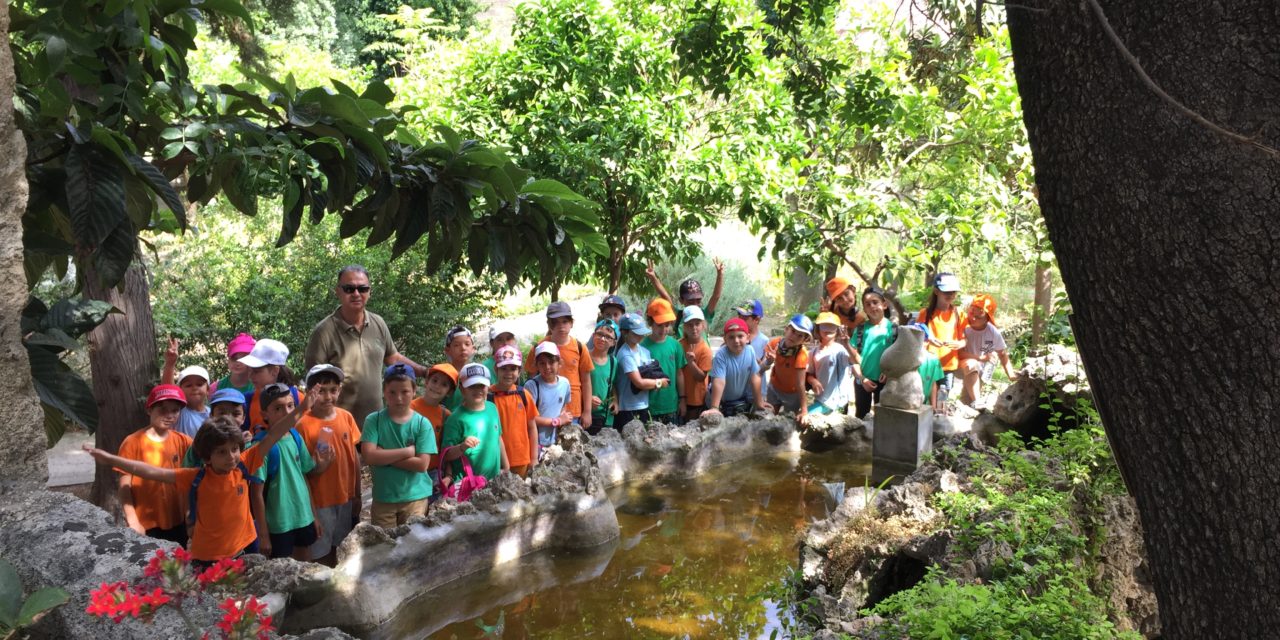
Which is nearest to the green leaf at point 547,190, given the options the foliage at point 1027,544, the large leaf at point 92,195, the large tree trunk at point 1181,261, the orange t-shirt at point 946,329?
the large leaf at point 92,195

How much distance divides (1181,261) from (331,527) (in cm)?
447

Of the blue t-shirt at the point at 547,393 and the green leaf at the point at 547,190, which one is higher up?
the green leaf at the point at 547,190

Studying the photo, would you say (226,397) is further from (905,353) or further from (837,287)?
(837,287)

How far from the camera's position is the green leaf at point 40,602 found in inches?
98.6

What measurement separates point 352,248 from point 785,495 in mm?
5011

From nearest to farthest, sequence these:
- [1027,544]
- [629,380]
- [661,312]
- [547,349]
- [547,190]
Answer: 1. [547,190]
2. [1027,544]
3. [547,349]
4. [629,380]
5. [661,312]

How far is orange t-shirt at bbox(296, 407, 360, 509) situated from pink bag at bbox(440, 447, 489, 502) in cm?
61

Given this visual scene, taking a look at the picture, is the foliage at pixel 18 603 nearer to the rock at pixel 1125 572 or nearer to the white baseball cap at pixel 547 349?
the white baseball cap at pixel 547 349

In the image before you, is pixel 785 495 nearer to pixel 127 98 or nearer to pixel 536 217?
pixel 536 217

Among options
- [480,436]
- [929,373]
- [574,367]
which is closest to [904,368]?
[929,373]

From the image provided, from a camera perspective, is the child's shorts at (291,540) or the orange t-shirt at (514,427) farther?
the orange t-shirt at (514,427)

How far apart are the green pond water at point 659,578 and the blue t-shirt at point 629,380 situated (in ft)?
2.55

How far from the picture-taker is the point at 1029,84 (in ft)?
6.99

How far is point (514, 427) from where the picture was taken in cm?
614
